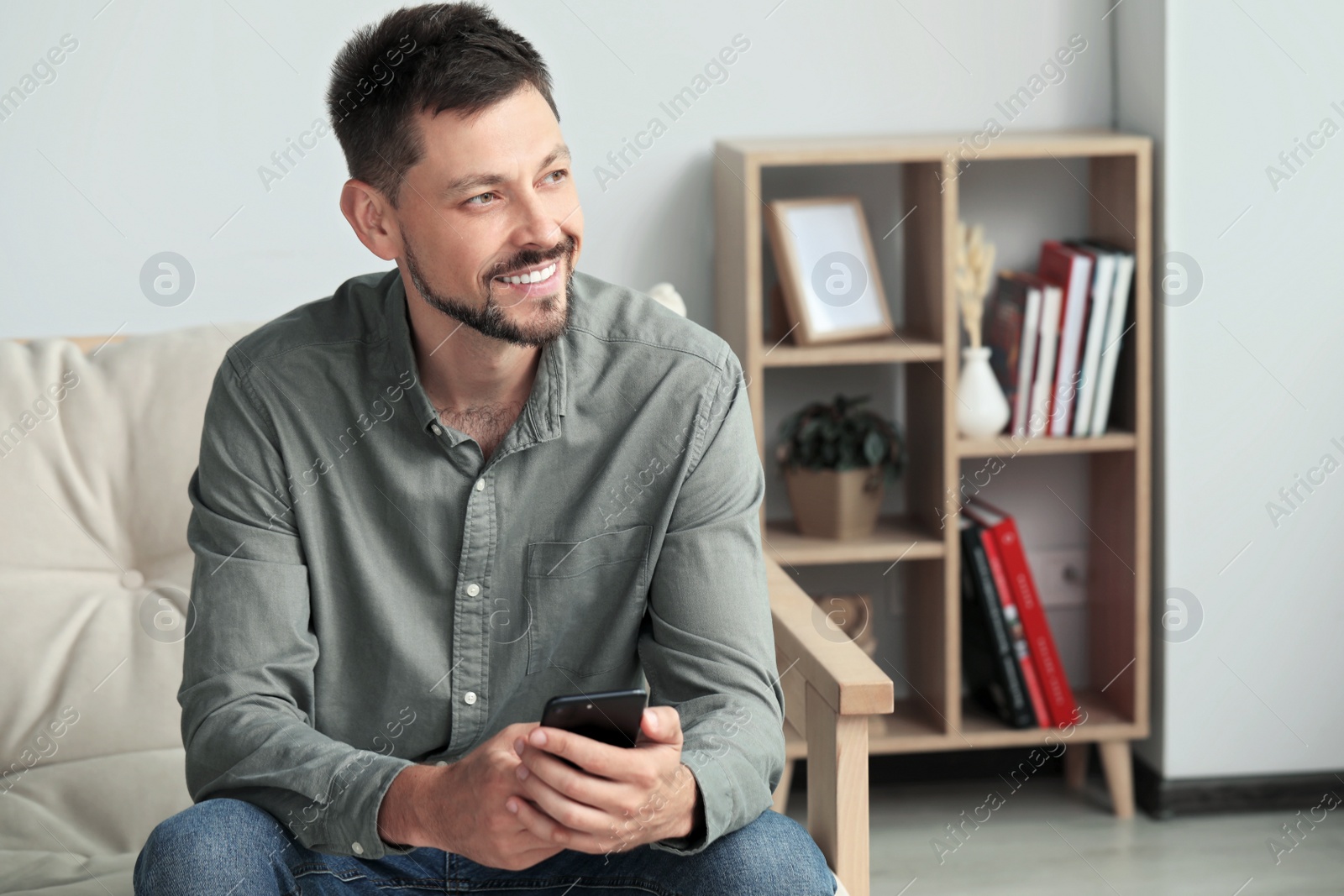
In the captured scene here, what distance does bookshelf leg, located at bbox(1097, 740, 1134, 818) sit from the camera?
2.29 m

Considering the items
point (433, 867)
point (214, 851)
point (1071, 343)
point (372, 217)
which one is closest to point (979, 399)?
point (1071, 343)

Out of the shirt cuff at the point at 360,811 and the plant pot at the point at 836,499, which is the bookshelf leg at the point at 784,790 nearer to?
the plant pot at the point at 836,499

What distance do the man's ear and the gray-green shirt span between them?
8cm

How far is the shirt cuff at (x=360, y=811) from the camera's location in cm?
113

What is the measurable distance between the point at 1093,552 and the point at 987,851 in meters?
0.58

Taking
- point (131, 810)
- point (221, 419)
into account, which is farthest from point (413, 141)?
point (131, 810)

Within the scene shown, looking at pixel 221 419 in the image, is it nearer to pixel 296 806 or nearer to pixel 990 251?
pixel 296 806

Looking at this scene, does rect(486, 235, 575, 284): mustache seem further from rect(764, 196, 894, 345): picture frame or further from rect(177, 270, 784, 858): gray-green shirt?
rect(764, 196, 894, 345): picture frame

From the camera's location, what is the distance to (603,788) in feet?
3.47

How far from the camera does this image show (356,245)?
7.23 ft

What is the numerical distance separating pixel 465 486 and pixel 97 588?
0.63 m

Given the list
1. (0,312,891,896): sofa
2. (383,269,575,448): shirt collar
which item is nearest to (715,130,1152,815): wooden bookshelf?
(0,312,891,896): sofa

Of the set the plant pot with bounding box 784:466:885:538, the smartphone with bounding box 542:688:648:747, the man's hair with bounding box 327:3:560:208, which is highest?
the man's hair with bounding box 327:3:560:208

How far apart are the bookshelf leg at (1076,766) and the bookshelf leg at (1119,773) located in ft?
0.33
